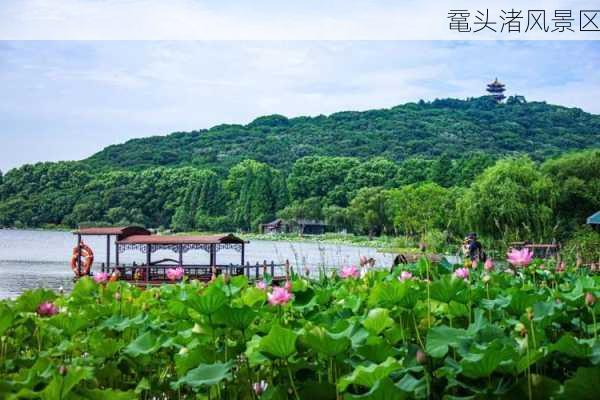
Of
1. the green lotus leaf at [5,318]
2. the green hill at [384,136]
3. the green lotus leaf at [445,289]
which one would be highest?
the green hill at [384,136]

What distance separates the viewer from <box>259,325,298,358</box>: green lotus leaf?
6.70 feet

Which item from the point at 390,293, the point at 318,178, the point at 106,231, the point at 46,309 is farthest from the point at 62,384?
the point at 318,178

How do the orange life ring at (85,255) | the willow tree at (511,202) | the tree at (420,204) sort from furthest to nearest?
the tree at (420,204), the willow tree at (511,202), the orange life ring at (85,255)

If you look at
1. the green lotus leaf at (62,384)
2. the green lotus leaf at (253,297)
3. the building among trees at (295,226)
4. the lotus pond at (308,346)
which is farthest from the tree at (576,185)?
the building among trees at (295,226)

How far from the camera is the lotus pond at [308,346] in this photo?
76.9 inches

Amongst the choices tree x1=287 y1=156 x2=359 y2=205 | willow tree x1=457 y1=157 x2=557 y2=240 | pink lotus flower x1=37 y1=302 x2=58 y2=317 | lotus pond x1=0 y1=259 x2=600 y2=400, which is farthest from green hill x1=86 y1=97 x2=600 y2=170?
pink lotus flower x1=37 y1=302 x2=58 y2=317

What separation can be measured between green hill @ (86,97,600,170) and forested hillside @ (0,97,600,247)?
0.55ft

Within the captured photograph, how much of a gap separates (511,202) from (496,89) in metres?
97.1

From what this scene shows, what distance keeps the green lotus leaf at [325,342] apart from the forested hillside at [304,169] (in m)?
46.5

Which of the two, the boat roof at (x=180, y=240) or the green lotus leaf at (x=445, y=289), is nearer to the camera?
the green lotus leaf at (x=445, y=289)

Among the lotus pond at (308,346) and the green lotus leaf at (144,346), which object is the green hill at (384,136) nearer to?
the lotus pond at (308,346)

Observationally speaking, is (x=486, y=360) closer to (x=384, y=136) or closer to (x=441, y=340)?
→ (x=441, y=340)

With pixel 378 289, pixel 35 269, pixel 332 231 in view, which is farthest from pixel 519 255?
A: pixel 332 231

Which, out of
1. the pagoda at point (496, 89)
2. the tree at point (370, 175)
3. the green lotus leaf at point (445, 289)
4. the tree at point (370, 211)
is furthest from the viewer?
the pagoda at point (496, 89)
